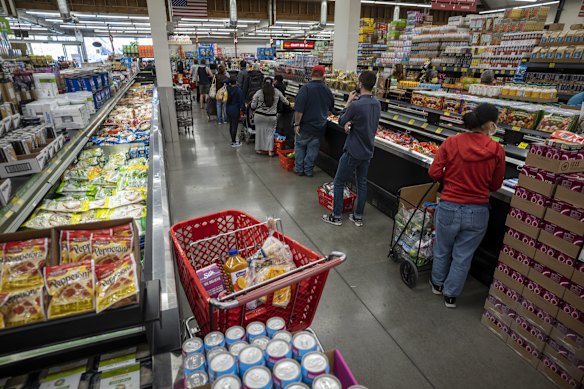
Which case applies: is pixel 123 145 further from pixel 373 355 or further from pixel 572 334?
pixel 572 334

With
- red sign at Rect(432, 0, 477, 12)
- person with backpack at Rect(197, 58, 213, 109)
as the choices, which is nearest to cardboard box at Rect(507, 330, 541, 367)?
red sign at Rect(432, 0, 477, 12)

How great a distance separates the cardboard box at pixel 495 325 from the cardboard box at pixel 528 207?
928mm

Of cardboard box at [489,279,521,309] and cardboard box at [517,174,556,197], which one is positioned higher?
cardboard box at [517,174,556,197]

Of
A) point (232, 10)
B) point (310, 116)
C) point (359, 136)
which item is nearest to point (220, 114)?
point (232, 10)

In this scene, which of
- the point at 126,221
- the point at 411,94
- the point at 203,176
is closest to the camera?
the point at 126,221

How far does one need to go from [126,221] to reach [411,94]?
478 cm

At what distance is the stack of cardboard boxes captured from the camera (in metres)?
2.16

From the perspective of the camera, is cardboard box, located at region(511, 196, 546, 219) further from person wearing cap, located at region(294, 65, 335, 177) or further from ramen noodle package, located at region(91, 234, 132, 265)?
person wearing cap, located at region(294, 65, 335, 177)

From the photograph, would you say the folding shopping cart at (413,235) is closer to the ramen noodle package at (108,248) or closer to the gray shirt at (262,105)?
the ramen noodle package at (108,248)

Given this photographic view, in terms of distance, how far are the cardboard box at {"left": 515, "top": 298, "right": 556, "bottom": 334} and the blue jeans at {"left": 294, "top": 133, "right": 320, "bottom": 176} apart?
13.8ft

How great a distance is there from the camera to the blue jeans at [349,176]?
427 cm

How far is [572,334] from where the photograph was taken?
87.7 inches

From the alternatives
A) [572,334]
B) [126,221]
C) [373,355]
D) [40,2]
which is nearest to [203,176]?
[373,355]

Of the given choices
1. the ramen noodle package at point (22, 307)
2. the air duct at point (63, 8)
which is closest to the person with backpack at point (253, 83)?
the ramen noodle package at point (22, 307)
